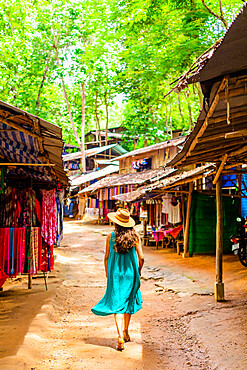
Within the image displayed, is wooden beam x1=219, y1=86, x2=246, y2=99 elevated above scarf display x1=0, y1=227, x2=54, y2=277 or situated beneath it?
elevated above

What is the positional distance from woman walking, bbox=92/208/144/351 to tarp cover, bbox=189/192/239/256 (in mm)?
8316

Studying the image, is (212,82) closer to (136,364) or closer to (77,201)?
(136,364)

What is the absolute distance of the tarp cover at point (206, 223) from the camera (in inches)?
509

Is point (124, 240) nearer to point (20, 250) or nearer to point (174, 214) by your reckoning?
point (20, 250)

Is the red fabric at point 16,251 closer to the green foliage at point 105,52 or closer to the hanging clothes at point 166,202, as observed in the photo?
the hanging clothes at point 166,202

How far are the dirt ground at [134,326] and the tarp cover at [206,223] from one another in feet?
9.13

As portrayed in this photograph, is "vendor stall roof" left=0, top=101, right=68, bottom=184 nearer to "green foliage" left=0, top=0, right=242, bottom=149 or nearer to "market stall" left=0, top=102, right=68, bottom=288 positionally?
"market stall" left=0, top=102, right=68, bottom=288

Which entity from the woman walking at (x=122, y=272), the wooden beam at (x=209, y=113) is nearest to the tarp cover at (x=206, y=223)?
the wooden beam at (x=209, y=113)

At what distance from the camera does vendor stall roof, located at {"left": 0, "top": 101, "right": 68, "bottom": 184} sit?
4.02 m

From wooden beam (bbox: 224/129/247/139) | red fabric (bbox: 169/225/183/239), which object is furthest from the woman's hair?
red fabric (bbox: 169/225/183/239)

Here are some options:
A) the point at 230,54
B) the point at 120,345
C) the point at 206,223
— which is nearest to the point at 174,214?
the point at 206,223

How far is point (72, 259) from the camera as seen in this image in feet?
43.6

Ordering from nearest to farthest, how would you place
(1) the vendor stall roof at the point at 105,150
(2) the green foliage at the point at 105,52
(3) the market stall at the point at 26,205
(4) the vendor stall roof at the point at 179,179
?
(3) the market stall at the point at 26,205 → (4) the vendor stall roof at the point at 179,179 → (2) the green foliage at the point at 105,52 → (1) the vendor stall roof at the point at 105,150

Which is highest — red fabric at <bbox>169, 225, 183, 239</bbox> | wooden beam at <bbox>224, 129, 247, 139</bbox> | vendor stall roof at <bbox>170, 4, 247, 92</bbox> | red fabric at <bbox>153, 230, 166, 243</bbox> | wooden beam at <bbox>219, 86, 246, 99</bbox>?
vendor stall roof at <bbox>170, 4, 247, 92</bbox>
